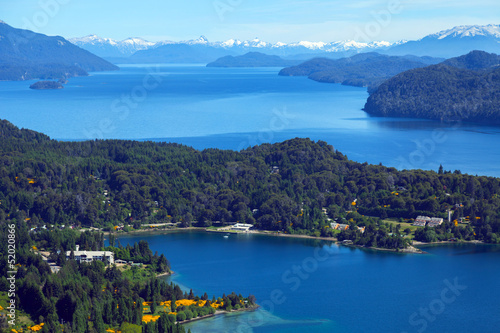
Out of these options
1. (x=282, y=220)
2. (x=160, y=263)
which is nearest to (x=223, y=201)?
(x=282, y=220)

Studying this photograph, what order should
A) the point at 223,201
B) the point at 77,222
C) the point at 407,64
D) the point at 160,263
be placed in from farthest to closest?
the point at 407,64 → the point at 223,201 → the point at 77,222 → the point at 160,263

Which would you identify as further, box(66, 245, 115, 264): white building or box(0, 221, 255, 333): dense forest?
box(66, 245, 115, 264): white building

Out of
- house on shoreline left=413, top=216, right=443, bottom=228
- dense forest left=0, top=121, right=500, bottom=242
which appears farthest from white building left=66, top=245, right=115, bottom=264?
house on shoreline left=413, top=216, right=443, bottom=228

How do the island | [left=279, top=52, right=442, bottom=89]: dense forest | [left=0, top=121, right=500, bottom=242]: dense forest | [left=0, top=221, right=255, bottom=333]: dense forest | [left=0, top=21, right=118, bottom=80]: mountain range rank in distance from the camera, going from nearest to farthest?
[left=0, top=221, right=255, bottom=333]: dense forest
[left=0, top=121, right=500, bottom=242]: dense forest
the island
[left=279, top=52, right=442, bottom=89]: dense forest
[left=0, top=21, right=118, bottom=80]: mountain range

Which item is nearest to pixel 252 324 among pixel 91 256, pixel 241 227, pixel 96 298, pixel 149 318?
pixel 149 318

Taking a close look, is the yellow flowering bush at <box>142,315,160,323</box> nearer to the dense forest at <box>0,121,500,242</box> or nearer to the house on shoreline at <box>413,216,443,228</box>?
the dense forest at <box>0,121,500,242</box>

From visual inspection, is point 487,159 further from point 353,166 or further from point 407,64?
point 407,64

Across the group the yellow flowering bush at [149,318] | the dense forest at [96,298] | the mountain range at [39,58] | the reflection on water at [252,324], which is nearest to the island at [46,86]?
the mountain range at [39,58]
